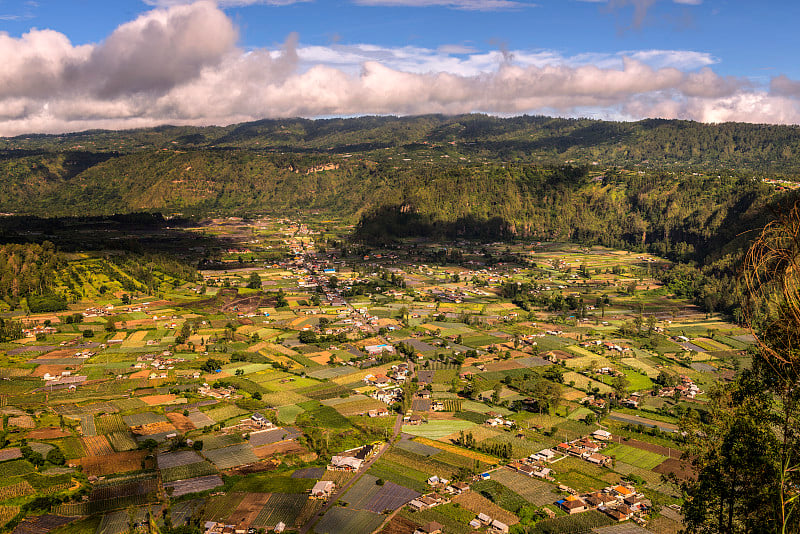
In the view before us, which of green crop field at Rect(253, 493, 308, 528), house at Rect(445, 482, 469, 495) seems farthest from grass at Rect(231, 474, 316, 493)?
house at Rect(445, 482, 469, 495)

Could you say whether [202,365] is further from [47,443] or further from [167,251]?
[167,251]

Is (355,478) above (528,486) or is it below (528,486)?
below

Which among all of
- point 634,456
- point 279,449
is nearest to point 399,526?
point 279,449

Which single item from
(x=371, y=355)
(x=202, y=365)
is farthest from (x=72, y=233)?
(x=371, y=355)

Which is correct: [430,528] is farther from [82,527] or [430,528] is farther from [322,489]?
[82,527]

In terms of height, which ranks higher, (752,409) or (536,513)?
(752,409)

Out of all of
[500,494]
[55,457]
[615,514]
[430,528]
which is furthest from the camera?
[55,457]

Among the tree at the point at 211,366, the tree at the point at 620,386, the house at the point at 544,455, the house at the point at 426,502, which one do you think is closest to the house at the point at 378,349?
the tree at the point at 211,366
